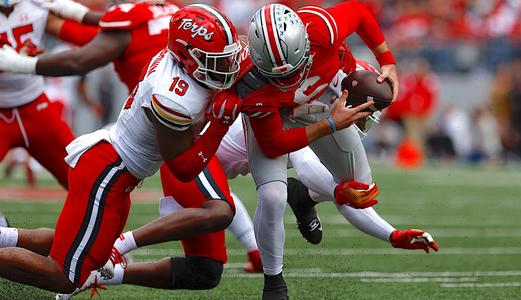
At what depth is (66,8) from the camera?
5.48 meters

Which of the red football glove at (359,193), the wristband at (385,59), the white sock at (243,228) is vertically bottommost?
the white sock at (243,228)

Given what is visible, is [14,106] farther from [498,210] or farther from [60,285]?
[498,210]

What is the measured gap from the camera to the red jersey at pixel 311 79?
4160 millimetres

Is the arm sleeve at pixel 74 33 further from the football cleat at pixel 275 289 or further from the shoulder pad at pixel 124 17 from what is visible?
the football cleat at pixel 275 289

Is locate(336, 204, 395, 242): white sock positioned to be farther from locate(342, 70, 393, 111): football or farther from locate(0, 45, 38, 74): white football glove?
locate(0, 45, 38, 74): white football glove

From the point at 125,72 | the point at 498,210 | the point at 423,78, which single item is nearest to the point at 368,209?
the point at 125,72

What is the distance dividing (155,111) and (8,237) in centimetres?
108

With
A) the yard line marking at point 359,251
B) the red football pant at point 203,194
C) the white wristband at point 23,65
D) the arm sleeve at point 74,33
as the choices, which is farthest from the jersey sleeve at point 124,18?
the yard line marking at point 359,251

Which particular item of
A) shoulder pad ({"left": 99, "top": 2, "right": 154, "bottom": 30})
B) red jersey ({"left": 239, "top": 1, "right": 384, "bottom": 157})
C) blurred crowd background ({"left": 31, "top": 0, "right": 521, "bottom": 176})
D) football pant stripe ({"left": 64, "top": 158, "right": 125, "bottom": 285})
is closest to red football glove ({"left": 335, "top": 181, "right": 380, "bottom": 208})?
red jersey ({"left": 239, "top": 1, "right": 384, "bottom": 157})

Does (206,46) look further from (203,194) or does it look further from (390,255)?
(390,255)

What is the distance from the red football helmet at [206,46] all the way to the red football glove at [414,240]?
Result: 1.40 meters

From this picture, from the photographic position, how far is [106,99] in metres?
15.4

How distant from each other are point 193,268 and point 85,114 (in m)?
11.3

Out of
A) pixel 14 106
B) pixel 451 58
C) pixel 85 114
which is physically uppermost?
pixel 14 106
